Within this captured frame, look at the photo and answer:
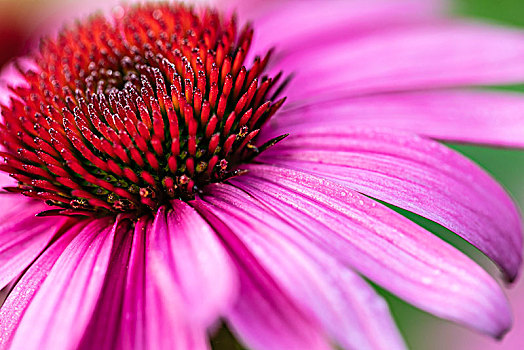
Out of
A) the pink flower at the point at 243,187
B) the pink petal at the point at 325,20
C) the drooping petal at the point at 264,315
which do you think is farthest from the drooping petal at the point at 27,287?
the pink petal at the point at 325,20

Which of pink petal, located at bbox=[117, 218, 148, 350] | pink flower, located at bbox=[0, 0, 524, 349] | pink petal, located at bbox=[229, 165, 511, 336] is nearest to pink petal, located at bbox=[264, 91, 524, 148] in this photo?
pink flower, located at bbox=[0, 0, 524, 349]

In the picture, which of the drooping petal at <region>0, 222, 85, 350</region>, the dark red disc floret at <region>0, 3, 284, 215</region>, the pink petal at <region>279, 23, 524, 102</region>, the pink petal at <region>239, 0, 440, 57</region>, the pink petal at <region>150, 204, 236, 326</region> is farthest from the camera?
the pink petal at <region>239, 0, 440, 57</region>

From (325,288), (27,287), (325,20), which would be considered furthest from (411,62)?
(27,287)

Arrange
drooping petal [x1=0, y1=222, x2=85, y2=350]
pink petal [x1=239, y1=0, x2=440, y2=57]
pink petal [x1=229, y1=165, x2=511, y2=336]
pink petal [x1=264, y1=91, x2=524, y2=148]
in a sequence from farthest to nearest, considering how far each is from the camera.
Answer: pink petal [x1=239, y1=0, x2=440, y2=57]
pink petal [x1=264, y1=91, x2=524, y2=148]
drooping petal [x1=0, y1=222, x2=85, y2=350]
pink petal [x1=229, y1=165, x2=511, y2=336]

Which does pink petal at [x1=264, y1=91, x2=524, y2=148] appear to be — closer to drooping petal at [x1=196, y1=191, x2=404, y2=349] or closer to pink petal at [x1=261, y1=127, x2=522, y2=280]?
pink petal at [x1=261, y1=127, x2=522, y2=280]

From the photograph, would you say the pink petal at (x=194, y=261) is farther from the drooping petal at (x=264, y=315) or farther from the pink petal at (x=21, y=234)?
the pink petal at (x=21, y=234)

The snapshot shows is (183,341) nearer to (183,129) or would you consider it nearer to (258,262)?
(258,262)

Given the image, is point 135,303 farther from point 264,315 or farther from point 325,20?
point 325,20
